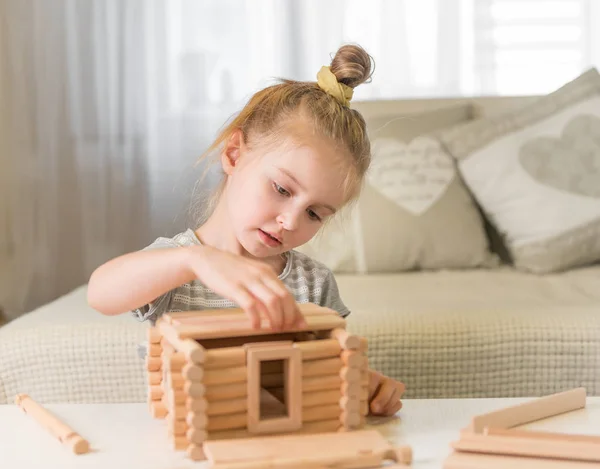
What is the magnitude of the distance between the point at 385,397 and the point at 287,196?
26 cm

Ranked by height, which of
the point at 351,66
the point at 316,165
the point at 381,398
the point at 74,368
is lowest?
the point at 74,368

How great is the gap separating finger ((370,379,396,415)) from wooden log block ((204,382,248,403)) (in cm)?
17

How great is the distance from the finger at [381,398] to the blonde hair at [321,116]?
0.26m

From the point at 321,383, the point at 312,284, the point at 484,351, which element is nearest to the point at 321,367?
the point at 321,383

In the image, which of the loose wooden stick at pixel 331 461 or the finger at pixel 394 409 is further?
the finger at pixel 394 409

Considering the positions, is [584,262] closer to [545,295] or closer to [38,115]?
[545,295]

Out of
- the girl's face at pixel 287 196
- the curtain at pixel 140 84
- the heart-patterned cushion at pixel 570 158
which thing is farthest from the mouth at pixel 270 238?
the curtain at pixel 140 84

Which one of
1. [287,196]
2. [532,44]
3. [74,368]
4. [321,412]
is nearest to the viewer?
[321,412]

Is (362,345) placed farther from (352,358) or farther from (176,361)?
(176,361)

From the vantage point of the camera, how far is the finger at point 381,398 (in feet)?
2.76

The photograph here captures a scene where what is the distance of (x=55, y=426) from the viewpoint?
0.78 meters

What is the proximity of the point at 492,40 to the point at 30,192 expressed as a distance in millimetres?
1338

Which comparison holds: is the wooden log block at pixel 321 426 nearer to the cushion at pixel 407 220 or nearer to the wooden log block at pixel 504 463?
the wooden log block at pixel 504 463

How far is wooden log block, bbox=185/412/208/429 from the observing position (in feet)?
2.31
